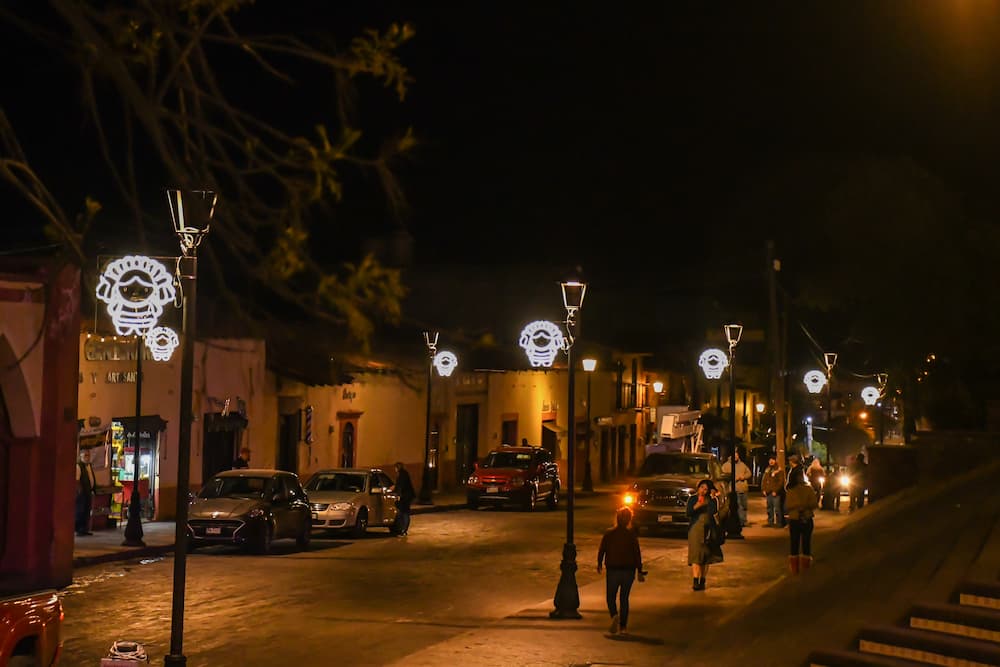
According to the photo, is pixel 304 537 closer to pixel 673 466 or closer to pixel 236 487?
pixel 236 487

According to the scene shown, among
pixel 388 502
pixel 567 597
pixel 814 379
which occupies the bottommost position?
pixel 567 597

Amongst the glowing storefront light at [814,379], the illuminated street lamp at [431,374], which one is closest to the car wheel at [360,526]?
the illuminated street lamp at [431,374]

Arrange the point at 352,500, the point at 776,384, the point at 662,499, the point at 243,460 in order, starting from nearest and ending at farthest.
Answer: the point at 352,500
the point at 662,499
the point at 243,460
the point at 776,384

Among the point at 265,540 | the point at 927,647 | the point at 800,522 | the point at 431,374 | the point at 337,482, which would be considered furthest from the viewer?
the point at 431,374

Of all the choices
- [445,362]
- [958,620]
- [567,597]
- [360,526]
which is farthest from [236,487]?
[445,362]

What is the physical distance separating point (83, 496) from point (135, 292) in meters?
8.06

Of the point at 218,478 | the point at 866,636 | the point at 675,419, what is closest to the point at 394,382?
the point at 675,419

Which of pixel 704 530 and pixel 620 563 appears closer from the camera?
pixel 620 563

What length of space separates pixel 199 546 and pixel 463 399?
24.5 metres

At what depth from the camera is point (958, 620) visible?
1327 centimetres

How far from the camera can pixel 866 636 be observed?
13180 mm

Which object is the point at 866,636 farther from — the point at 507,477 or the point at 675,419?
the point at 675,419

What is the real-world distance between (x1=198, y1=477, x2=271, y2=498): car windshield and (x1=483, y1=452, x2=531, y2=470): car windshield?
554 inches

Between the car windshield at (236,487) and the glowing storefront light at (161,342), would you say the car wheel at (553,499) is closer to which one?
the car windshield at (236,487)
